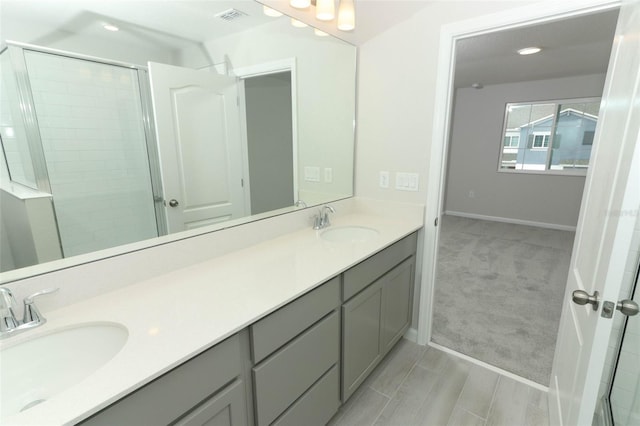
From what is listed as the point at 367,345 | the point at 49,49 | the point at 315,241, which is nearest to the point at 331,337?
the point at 367,345

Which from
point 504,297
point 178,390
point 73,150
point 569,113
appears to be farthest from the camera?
point 569,113

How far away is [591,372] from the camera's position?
3.06ft

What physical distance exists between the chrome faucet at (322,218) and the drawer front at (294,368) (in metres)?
0.72

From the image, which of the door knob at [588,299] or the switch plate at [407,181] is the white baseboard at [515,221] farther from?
the door knob at [588,299]

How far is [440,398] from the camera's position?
174cm

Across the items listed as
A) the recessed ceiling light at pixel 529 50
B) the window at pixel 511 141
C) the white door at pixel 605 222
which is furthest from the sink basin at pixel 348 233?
the window at pixel 511 141

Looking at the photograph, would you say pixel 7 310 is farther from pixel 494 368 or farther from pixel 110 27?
pixel 494 368

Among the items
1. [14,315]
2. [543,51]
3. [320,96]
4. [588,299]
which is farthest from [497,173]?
[14,315]

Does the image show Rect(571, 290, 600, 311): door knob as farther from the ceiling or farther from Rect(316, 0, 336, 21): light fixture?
Rect(316, 0, 336, 21): light fixture

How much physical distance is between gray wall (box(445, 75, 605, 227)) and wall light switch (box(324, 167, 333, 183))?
172 inches

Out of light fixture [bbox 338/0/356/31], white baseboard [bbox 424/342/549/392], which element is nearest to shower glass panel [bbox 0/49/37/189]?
light fixture [bbox 338/0/356/31]

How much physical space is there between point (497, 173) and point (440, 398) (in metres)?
4.78

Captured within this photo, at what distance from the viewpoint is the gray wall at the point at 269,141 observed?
1.80m

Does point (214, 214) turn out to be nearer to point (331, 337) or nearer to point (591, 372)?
point (331, 337)
